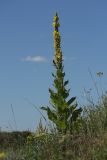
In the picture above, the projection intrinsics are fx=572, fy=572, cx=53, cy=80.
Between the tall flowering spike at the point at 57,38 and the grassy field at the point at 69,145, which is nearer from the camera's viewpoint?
the grassy field at the point at 69,145

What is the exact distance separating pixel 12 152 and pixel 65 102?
7.46 metres

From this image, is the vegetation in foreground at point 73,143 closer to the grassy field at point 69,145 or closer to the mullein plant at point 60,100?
the grassy field at point 69,145

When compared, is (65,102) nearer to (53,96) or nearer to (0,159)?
(53,96)

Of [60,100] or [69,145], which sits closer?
[69,145]

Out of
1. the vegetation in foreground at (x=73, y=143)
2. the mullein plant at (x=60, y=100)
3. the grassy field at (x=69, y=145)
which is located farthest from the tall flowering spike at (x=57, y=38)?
the grassy field at (x=69, y=145)

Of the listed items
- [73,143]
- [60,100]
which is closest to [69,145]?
[73,143]

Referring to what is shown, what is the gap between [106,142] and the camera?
820 cm

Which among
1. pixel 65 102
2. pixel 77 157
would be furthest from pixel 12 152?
pixel 65 102

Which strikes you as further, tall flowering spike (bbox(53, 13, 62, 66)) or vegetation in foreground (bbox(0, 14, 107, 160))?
tall flowering spike (bbox(53, 13, 62, 66))

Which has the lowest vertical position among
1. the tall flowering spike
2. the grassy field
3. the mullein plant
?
the grassy field

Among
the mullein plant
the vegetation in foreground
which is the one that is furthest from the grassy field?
the mullein plant

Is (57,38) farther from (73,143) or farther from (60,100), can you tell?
(73,143)

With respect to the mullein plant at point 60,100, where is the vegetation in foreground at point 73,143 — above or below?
below

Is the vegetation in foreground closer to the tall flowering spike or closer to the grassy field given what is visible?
the grassy field
